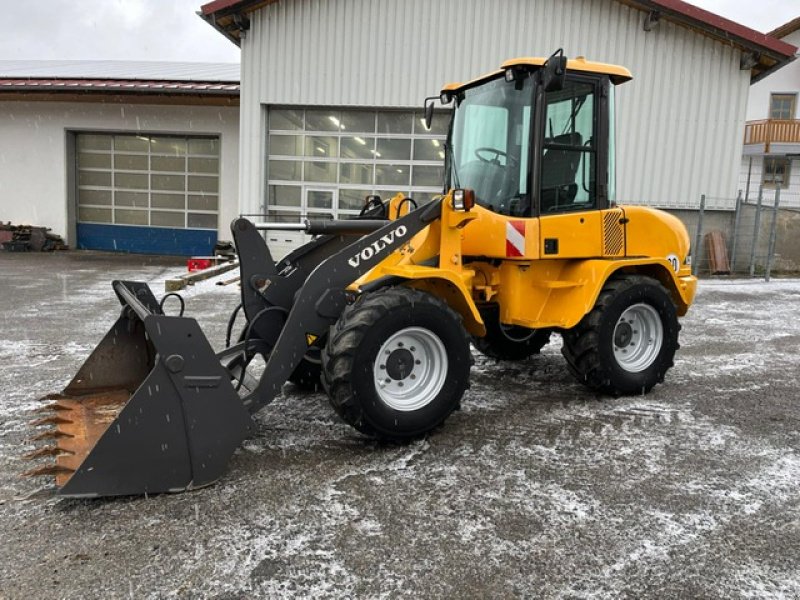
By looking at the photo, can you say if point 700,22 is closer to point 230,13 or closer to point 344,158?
point 344,158

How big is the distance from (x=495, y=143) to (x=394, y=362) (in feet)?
6.42

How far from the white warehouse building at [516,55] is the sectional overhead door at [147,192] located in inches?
207

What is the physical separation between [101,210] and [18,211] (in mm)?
2530

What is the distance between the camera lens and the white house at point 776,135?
2647 centimetres

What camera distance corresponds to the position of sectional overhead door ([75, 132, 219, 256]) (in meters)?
19.8

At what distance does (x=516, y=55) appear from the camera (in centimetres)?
1469

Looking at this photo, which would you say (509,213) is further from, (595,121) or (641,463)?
(641,463)

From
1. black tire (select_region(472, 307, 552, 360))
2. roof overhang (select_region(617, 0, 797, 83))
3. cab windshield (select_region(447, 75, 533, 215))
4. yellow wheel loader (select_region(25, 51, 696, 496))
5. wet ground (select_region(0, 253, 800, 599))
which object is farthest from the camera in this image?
roof overhang (select_region(617, 0, 797, 83))

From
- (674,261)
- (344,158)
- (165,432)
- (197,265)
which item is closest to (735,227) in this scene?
(344,158)

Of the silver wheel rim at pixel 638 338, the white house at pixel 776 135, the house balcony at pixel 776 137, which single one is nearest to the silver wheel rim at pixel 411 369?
the silver wheel rim at pixel 638 338

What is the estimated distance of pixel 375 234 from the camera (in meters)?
3.93

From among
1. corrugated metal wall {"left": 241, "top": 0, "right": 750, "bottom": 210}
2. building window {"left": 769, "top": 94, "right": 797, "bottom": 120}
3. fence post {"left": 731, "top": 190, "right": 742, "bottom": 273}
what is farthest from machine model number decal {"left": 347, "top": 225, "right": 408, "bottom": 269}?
building window {"left": 769, "top": 94, "right": 797, "bottom": 120}

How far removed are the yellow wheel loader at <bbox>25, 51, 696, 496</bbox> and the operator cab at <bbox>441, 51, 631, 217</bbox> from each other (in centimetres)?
1

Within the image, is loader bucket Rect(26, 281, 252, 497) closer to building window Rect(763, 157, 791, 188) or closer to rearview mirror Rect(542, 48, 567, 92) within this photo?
rearview mirror Rect(542, 48, 567, 92)
